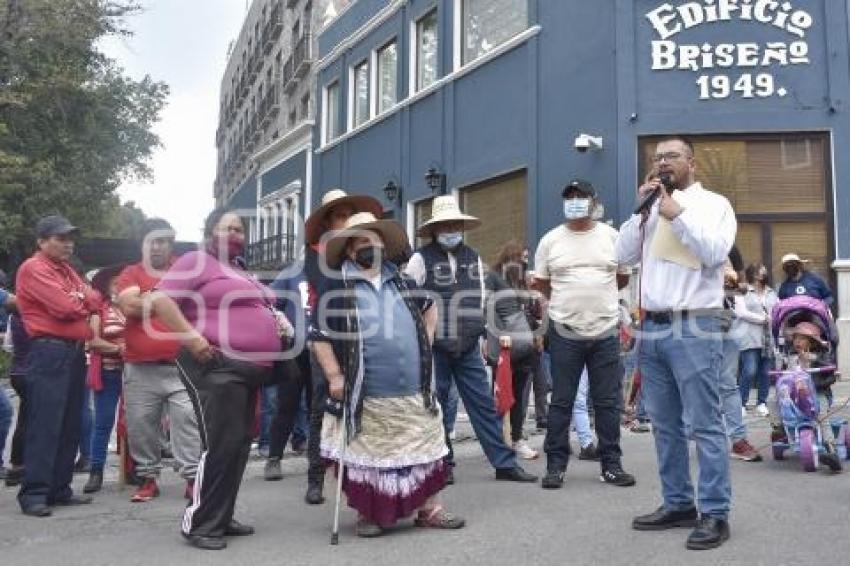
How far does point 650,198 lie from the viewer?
14.4 ft

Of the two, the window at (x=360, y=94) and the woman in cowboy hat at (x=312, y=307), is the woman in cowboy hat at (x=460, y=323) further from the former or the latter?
the window at (x=360, y=94)

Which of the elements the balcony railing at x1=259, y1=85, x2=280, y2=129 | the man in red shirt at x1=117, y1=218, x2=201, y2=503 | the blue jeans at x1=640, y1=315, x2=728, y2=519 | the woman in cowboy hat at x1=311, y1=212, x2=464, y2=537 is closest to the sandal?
the woman in cowboy hat at x1=311, y1=212, x2=464, y2=537

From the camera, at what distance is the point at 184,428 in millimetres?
5633

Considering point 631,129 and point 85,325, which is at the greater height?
point 631,129

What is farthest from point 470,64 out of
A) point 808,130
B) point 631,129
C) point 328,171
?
point 328,171

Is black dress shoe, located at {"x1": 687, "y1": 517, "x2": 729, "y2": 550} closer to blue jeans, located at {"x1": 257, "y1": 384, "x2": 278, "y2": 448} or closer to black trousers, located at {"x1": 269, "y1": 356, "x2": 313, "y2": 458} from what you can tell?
black trousers, located at {"x1": 269, "y1": 356, "x2": 313, "y2": 458}

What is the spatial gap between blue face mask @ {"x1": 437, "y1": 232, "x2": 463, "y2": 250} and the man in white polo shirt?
0.70 m

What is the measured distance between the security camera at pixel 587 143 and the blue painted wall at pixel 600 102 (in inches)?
4.5

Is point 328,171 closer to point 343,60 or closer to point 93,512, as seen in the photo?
point 343,60

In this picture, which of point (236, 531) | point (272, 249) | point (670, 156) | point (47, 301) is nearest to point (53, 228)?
point (47, 301)

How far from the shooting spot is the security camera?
1255 cm

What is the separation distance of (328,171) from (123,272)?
675 inches

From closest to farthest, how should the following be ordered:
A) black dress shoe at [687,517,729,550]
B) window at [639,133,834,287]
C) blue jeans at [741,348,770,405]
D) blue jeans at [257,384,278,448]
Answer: black dress shoe at [687,517,729,550] → blue jeans at [257,384,278,448] → blue jeans at [741,348,770,405] → window at [639,133,834,287]

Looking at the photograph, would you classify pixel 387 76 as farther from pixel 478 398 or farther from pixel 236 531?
pixel 236 531
